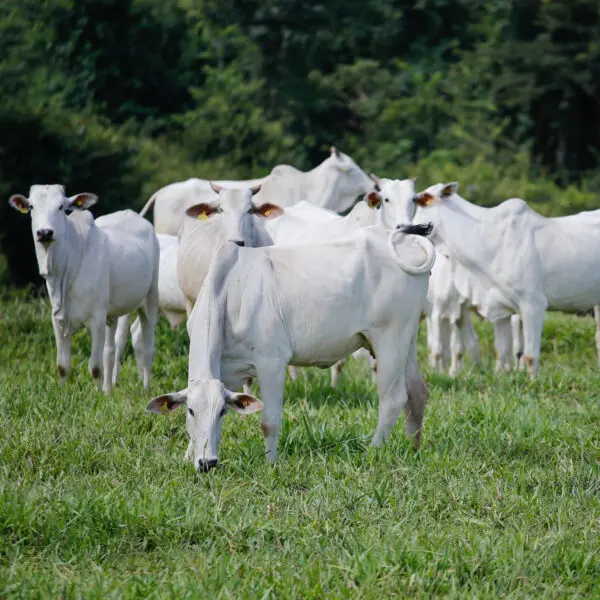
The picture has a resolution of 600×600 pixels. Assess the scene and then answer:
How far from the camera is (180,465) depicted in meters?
6.36

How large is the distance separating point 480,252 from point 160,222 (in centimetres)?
489

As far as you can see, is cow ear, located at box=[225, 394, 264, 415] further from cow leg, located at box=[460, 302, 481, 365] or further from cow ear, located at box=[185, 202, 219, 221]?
cow leg, located at box=[460, 302, 481, 365]

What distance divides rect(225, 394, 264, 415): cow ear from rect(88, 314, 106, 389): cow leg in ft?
9.59

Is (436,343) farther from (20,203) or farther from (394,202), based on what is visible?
(20,203)

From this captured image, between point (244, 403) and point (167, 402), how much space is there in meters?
0.42

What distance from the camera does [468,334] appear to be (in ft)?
42.4

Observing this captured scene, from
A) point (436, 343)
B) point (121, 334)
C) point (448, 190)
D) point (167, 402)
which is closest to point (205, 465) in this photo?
point (167, 402)

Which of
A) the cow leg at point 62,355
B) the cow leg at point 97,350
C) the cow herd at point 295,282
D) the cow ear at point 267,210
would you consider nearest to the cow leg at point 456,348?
the cow herd at point 295,282

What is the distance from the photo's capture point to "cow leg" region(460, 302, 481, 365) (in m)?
12.8

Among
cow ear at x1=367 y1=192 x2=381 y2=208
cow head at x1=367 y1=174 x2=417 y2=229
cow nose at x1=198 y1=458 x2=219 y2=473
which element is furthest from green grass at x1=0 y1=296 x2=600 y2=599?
cow ear at x1=367 y1=192 x2=381 y2=208

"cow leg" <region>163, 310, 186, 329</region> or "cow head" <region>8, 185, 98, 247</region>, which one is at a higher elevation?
"cow head" <region>8, 185, 98, 247</region>

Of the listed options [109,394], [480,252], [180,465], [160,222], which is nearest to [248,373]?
[180,465]

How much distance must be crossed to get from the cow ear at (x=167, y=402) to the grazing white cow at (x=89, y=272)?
8.39 ft

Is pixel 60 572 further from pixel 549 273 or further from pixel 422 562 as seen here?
pixel 549 273
